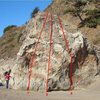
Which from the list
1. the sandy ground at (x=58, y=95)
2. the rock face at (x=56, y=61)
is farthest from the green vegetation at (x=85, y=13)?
the sandy ground at (x=58, y=95)

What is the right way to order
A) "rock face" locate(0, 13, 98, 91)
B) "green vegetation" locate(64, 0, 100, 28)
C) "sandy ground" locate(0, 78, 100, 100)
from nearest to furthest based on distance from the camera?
"sandy ground" locate(0, 78, 100, 100)
"rock face" locate(0, 13, 98, 91)
"green vegetation" locate(64, 0, 100, 28)

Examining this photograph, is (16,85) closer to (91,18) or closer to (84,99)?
(84,99)

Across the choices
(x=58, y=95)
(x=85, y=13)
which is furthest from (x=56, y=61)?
(x=85, y=13)

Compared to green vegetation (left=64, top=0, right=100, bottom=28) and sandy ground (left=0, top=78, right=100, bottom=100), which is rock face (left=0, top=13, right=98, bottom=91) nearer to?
sandy ground (left=0, top=78, right=100, bottom=100)

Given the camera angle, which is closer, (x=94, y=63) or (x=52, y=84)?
(x=52, y=84)

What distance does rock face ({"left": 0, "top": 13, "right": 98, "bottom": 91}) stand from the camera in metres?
18.3

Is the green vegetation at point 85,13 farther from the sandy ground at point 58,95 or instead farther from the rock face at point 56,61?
the sandy ground at point 58,95

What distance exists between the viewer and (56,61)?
18.4 metres

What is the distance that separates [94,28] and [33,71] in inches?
726

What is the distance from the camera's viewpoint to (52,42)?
19.1m

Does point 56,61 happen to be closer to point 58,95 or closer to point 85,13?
point 58,95

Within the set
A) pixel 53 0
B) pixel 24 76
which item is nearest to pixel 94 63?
pixel 24 76

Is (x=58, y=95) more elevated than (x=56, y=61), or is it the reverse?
(x=56, y=61)

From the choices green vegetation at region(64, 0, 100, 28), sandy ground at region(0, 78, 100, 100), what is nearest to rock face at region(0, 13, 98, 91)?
sandy ground at region(0, 78, 100, 100)
